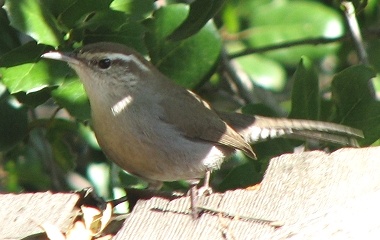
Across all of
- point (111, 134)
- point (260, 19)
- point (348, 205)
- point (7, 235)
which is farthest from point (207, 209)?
point (260, 19)

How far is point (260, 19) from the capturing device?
19.0 ft

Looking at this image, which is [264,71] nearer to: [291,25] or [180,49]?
[291,25]

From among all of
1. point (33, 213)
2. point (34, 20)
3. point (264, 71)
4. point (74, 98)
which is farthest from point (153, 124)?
point (264, 71)

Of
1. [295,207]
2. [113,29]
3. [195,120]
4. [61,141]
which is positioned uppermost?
[113,29]

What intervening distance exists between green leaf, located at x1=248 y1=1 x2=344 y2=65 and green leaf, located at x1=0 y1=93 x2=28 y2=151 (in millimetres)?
1914

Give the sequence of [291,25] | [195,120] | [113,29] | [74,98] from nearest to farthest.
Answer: [113,29], [74,98], [195,120], [291,25]

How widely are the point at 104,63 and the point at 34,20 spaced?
841 millimetres

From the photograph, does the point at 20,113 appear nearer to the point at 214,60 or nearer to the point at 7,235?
the point at 214,60

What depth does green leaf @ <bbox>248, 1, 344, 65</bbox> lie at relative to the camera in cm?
572

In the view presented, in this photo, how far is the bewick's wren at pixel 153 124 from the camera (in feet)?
14.1

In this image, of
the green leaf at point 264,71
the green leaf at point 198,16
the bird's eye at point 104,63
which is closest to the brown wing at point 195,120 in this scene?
the bird's eye at point 104,63

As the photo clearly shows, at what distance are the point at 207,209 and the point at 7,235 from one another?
71cm

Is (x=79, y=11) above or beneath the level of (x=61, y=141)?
above

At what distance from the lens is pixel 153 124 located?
445cm
